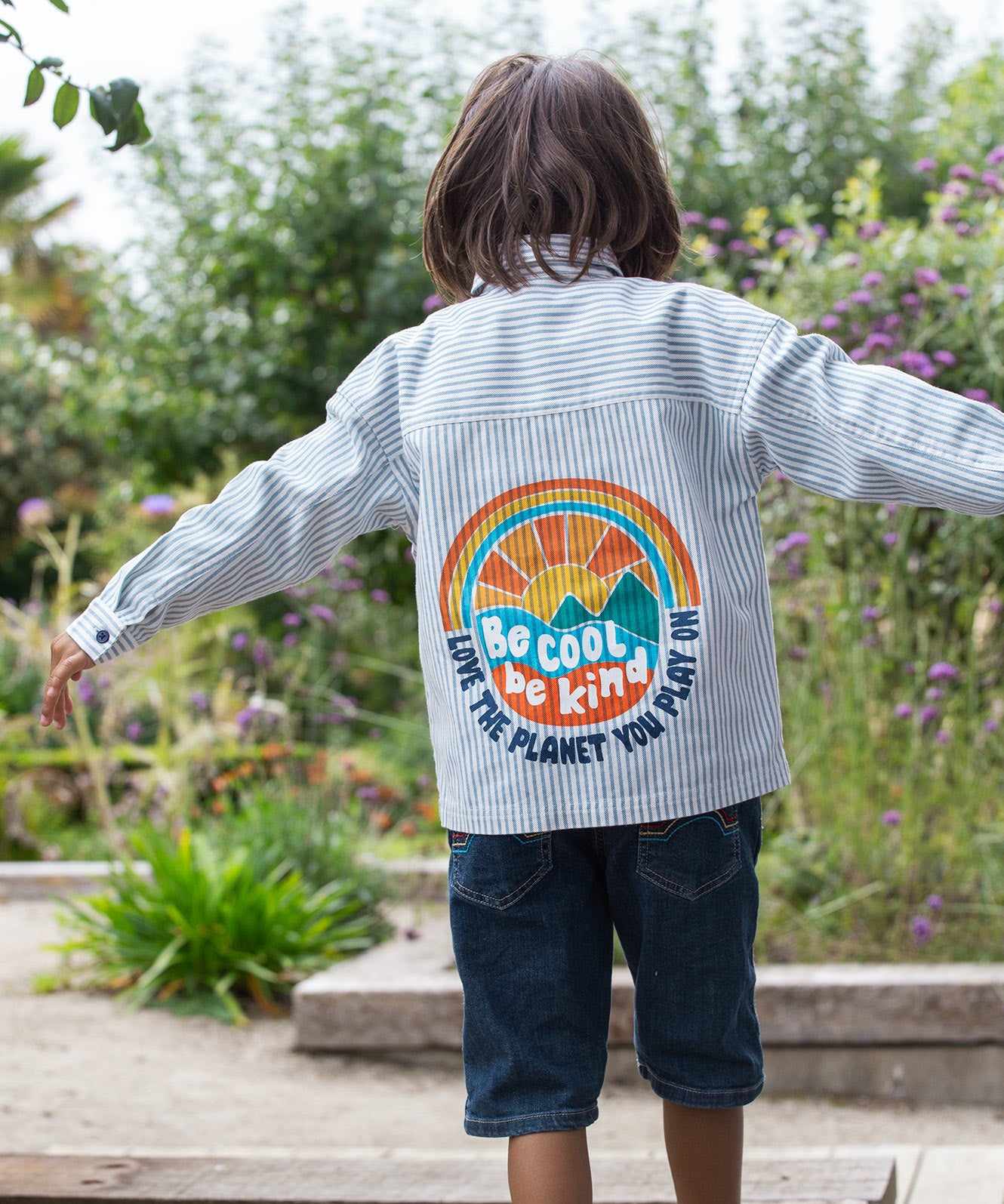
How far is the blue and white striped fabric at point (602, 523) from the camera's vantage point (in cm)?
143

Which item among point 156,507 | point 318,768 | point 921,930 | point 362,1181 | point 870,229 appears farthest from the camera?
point 156,507

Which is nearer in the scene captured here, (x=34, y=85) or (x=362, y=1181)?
(x=34, y=85)

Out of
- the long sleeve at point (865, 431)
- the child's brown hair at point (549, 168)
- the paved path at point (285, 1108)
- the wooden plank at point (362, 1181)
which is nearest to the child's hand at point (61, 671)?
the child's brown hair at point (549, 168)

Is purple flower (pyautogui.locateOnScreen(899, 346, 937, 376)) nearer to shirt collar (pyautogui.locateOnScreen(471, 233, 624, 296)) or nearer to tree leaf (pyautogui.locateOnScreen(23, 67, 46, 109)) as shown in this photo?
shirt collar (pyautogui.locateOnScreen(471, 233, 624, 296))

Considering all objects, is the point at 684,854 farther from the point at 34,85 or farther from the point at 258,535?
the point at 34,85

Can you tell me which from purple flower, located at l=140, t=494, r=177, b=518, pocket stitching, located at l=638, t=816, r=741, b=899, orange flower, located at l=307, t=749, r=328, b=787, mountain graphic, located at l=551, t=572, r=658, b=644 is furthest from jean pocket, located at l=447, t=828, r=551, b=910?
purple flower, located at l=140, t=494, r=177, b=518

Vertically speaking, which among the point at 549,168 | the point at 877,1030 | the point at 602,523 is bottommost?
the point at 877,1030

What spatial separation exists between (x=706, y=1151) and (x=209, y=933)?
101 inches

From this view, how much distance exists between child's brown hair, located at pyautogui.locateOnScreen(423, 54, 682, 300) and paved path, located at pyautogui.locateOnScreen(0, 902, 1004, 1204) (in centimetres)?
165

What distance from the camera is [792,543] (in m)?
3.46

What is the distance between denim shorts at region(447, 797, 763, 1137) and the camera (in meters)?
1.46

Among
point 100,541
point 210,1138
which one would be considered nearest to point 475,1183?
point 210,1138

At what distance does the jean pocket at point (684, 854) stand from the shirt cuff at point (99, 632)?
65cm

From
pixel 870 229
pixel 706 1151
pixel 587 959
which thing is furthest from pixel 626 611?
pixel 870 229
